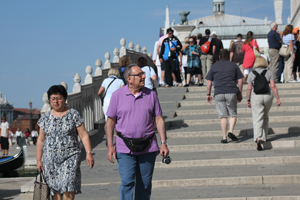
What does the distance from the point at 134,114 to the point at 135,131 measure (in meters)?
0.18

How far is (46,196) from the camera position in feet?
17.2

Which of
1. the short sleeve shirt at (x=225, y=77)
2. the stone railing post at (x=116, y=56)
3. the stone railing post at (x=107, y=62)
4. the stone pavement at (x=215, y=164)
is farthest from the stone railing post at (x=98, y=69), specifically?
the short sleeve shirt at (x=225, y=77)

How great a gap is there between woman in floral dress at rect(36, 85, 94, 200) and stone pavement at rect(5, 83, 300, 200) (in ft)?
5.44

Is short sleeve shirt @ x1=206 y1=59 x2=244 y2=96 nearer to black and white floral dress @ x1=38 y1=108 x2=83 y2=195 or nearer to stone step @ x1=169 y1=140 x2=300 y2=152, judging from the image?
stone step @ x1=169 y1=140 x2=300 y2=152

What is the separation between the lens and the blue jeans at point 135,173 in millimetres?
5148

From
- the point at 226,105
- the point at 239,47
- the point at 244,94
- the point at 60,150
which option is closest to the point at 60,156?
the point at 60,150

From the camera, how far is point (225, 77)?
9.45 m

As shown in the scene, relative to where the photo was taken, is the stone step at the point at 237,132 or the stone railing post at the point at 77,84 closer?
the stone step at the point at 237,132

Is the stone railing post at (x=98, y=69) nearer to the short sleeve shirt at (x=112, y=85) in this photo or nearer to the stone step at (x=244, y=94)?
the stone step at (x=244, y=94)

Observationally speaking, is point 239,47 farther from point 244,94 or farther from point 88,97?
point 88,97

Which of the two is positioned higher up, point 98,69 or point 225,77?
point 98,69

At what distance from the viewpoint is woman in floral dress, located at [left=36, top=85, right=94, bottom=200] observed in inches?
210

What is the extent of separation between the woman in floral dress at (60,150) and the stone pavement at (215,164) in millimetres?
1658

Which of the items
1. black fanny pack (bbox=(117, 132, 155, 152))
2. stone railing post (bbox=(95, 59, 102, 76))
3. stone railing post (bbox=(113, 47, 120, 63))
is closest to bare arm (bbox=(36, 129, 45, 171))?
black fanny pack (bbox=(117, 132, 155, 152))
